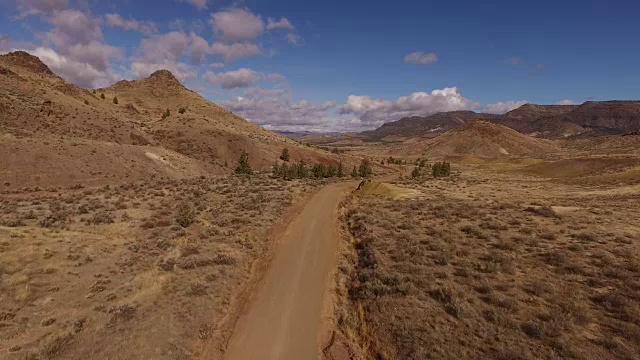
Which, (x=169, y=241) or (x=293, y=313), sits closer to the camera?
(x=293, y=313)

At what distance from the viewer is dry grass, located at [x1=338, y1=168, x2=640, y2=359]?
14492mm

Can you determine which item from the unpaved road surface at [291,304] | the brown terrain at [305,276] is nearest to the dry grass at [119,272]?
the brown terrain at [305,276]

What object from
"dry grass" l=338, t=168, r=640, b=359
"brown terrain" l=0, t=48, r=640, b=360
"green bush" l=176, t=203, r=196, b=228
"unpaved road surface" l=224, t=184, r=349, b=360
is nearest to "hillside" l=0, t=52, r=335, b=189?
"brown terrain" l=0, t=48, r=640, b=360

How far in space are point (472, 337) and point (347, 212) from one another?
85.8ft

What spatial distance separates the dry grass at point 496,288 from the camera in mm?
14492

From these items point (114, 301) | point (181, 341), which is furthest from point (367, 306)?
point (114, 301)

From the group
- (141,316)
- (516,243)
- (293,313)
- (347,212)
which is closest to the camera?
(141,316)

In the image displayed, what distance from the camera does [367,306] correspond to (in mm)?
18750

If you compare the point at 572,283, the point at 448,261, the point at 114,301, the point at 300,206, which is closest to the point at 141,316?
the point at 114,301

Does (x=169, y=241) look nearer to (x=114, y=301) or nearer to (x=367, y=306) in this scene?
(x=114, y=301)

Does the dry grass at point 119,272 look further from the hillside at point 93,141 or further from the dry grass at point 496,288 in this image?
the hillside at point 93,141

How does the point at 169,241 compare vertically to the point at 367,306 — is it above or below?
above

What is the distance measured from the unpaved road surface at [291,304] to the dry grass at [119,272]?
1629 millimetres

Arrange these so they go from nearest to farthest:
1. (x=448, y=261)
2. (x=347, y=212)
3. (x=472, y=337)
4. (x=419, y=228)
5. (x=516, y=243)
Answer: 1. (x=472, y=337)
2. (x=448, y=261)
3. (x=516, y=243)
4. (x=419, y=228)
5. (x=347, y=212)
